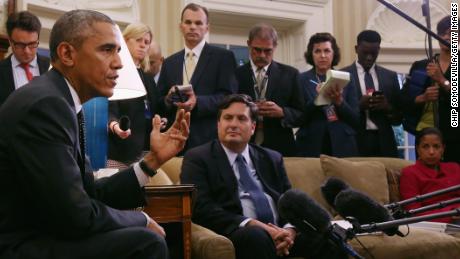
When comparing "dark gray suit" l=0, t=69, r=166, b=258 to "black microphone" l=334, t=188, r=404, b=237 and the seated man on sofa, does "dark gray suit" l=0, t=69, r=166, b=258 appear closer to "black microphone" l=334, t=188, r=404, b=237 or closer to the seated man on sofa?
"black microphone" l=334, t=188, r=404, b=237

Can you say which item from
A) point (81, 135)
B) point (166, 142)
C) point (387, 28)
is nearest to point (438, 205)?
point (166, 142)

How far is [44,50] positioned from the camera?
5.40 m

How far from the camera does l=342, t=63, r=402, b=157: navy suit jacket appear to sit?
4504 mm

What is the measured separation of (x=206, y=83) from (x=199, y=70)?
9cm

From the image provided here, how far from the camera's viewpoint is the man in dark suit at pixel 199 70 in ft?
13.0

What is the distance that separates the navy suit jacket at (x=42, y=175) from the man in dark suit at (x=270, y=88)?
7.73 feet

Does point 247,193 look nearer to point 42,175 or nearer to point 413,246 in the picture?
point 413,246

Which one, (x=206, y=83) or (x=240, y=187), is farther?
(x=206, y=83)

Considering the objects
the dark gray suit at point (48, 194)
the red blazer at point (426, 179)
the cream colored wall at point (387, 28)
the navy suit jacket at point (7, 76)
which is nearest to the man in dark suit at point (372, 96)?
the red blazer at point (426, 179)

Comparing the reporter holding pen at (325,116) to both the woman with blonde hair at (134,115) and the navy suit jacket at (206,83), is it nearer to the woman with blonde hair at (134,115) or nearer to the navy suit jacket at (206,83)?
the navy suit jacket at (206,83)

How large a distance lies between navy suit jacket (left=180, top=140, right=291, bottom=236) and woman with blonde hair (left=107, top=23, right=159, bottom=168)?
28cm

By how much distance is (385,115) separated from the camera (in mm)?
4488

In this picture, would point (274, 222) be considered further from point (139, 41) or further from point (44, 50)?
point (44, 50)

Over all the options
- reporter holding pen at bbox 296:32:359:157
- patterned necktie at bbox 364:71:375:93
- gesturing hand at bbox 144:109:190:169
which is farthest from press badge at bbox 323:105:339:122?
gesturing hand at bbox 144:109:190:169
